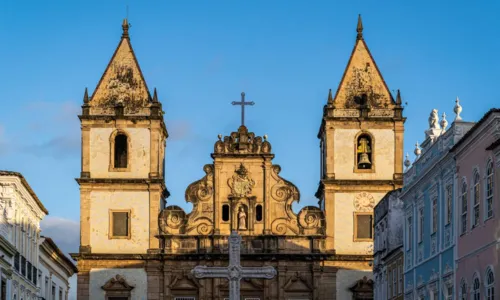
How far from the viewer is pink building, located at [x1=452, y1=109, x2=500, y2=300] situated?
30406 millimetres

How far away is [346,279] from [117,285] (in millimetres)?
11179

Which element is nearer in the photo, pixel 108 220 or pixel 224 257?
pixel 224 257

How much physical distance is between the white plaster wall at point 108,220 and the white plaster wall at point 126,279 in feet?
3.26

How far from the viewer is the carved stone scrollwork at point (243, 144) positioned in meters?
63.2

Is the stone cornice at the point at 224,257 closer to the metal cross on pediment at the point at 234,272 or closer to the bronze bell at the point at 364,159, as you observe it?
the bronze bell at the point at 364,159

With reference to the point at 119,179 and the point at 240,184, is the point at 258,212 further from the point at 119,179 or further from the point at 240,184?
the point at 119,179

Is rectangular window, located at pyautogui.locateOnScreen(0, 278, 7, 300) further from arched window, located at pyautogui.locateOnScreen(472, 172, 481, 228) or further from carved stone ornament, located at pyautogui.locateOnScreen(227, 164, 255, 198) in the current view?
carved stone ornament, located at pyautogui.locateOnScreen(227, 164, 255, 198)

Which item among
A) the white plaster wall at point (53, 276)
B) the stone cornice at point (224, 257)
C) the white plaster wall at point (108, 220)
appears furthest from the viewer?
the white plaster wall at point (108, 220)

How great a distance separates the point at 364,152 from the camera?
209 feet

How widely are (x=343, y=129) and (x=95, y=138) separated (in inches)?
490

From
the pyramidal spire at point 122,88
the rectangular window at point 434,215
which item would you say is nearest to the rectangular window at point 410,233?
the rectangular window at point 434,215

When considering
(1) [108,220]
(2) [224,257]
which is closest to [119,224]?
(1) [108,220]

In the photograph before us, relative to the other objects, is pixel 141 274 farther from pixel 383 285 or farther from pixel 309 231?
pixel 383 285

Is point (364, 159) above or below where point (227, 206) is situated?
above
